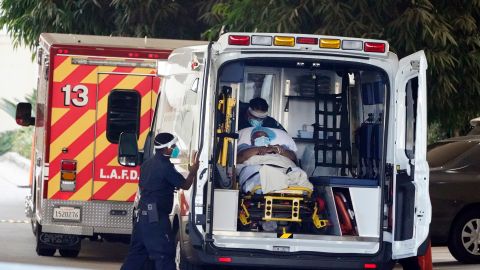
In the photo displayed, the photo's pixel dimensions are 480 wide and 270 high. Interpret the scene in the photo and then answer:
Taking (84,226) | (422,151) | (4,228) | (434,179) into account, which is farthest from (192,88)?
(4,228)

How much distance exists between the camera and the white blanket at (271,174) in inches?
446

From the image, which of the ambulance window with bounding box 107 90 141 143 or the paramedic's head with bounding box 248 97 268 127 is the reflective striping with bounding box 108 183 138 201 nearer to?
the ambulance window with bounding box 107 90 141 143

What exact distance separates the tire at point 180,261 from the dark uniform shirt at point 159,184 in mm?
304

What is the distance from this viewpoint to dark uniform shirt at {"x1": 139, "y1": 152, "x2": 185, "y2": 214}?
11.6 m

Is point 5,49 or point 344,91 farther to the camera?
point 5,49

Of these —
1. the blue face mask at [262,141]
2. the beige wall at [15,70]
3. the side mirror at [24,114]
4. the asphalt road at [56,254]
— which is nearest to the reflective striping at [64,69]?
the asphalt road at [56,254]

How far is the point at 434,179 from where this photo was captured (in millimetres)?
15742

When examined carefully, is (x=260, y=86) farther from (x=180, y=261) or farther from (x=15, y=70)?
(x=15, y=70)

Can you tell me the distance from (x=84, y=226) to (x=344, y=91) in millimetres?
3913

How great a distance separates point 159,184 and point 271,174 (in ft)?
3.32

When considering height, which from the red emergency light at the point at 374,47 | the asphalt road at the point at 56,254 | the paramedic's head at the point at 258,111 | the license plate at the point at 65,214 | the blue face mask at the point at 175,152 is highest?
the red emergency light at the point at 374,47

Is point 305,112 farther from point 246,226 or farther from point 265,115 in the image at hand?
point 246,226

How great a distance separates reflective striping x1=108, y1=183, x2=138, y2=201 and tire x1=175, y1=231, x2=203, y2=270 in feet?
10.1

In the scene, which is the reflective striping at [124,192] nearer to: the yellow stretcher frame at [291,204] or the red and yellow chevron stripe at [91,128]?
the red and yellow chevron stripe at [91,128]
